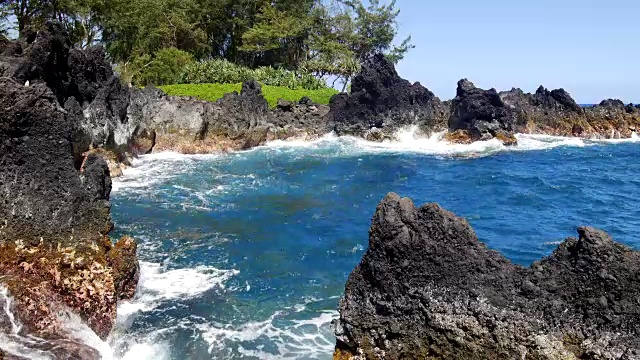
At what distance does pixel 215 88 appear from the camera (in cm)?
4638

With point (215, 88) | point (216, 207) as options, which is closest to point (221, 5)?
point (215, 88)

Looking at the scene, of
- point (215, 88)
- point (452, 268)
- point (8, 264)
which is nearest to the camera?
point (452, 268)

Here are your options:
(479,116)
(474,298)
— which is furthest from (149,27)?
(474,298)

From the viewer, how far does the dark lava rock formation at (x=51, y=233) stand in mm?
9078

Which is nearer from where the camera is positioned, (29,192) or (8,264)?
(8,264)

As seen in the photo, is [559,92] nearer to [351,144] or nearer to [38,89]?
[351,144]

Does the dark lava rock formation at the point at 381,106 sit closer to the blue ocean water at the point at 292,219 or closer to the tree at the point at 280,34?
the blue ocean water at the point at 292,219

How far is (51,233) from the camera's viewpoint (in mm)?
10234

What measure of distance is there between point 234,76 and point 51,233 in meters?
43.6

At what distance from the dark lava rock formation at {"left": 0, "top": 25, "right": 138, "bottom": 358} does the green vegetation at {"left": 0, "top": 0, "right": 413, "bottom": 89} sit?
118 feet

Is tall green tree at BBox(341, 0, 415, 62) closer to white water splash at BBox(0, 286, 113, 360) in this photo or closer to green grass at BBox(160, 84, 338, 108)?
green grass at BBox(160, 84, 338, 108)

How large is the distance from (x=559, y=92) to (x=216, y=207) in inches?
1461

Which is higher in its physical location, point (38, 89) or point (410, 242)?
point (38, 89)

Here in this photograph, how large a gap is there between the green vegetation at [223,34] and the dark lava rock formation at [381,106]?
15.1m
